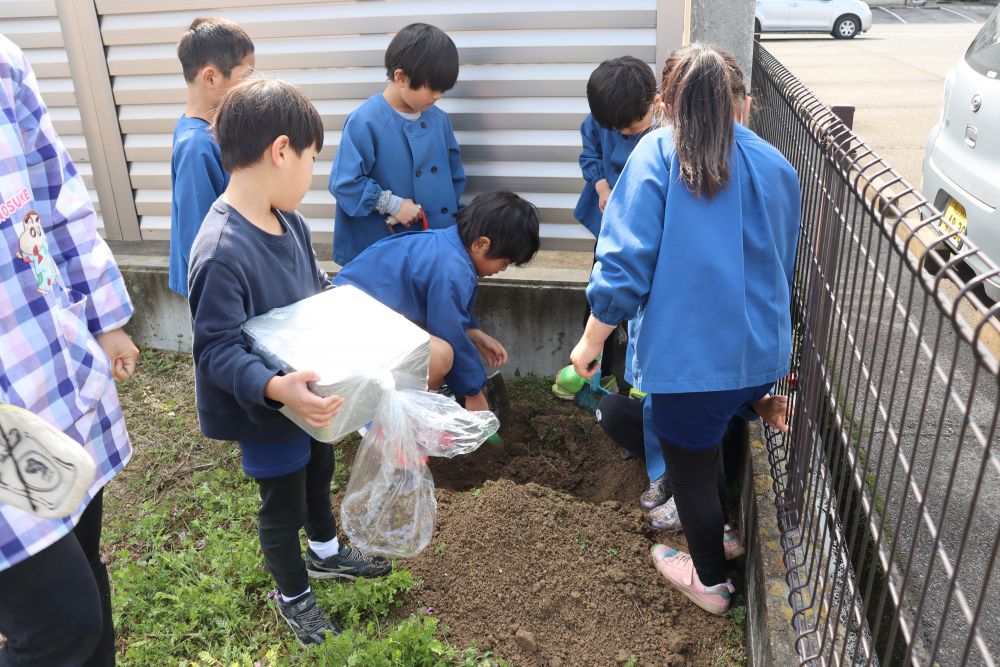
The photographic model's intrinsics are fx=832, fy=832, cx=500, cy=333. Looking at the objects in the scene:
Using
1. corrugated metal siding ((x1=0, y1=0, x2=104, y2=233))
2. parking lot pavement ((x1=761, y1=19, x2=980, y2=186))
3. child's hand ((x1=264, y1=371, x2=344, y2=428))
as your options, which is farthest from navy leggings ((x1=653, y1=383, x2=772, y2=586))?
parking lot pavement ((x1=761, y1=19, x2=980, y2=186))

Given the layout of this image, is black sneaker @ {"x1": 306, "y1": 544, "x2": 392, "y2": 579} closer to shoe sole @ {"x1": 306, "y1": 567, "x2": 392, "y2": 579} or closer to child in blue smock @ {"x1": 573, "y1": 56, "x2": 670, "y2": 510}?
shoe sole @ {"x1": 306, "y1": 567, "x2": 392, "y2": 579}

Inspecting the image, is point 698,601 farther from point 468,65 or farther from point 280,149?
point 468,65

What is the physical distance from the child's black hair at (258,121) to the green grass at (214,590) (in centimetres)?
143

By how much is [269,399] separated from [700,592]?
1524 millimetres

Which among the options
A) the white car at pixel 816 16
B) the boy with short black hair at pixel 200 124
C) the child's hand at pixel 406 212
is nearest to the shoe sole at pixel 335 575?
the boy with short black hair at pixel 200 124

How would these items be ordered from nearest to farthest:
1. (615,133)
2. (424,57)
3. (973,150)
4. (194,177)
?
(194,177) < (424,57) < (615,133) < (973,150)

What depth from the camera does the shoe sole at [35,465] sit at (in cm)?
155

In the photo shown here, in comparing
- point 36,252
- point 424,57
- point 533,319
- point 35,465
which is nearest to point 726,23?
point 424,57

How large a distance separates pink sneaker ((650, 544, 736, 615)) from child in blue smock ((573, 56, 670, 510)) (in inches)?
12.9

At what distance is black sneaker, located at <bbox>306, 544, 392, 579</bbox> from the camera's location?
288 centimetres

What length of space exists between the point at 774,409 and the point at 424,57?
6.75 feet

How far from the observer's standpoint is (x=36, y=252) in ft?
5.80

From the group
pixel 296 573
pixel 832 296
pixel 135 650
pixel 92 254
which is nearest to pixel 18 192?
pixel 92 254

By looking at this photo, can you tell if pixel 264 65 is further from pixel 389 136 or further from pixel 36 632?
pixel 36 632
